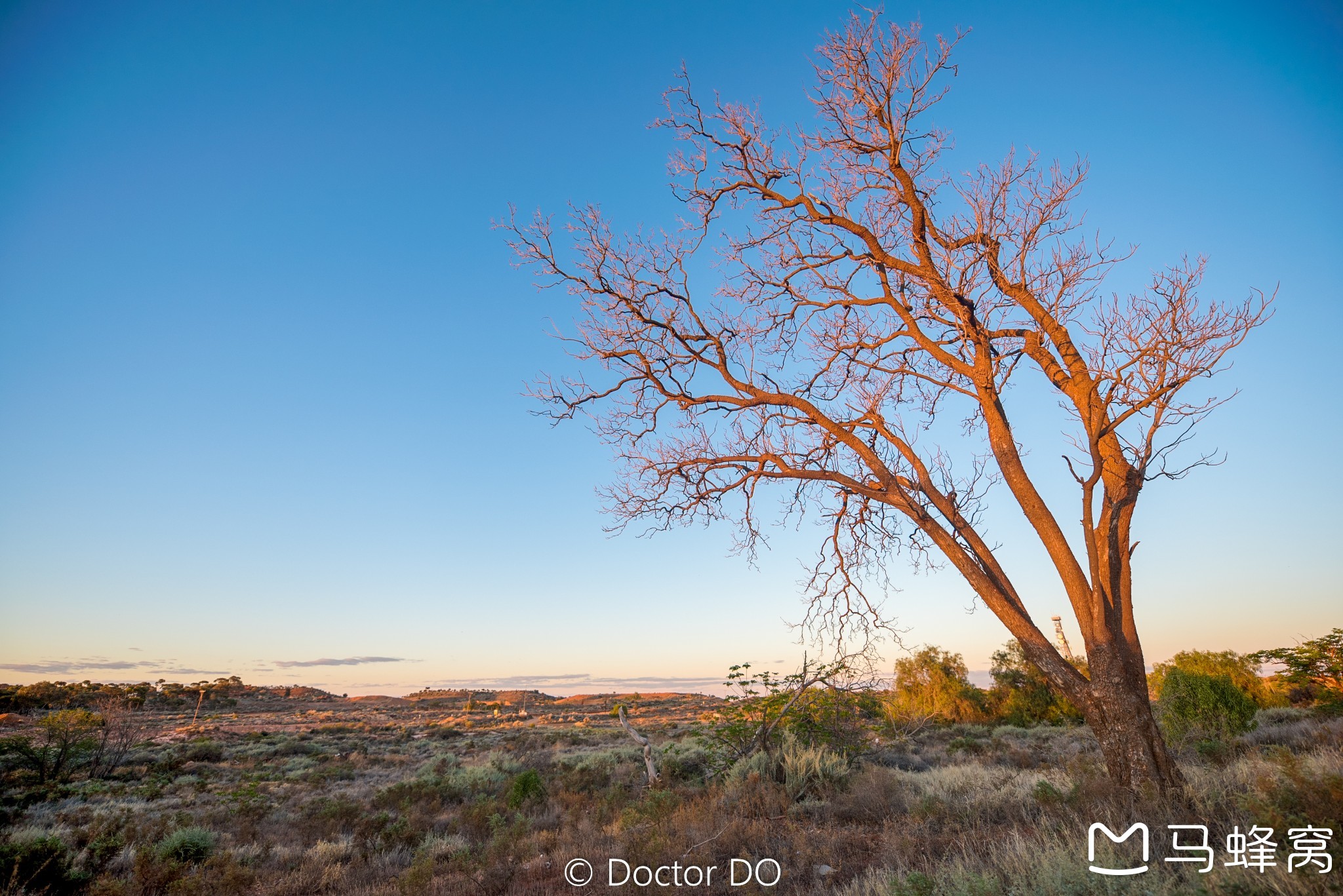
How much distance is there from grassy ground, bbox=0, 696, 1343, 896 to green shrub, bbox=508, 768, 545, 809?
0.12ft

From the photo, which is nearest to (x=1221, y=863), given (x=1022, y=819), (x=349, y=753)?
(x=1022, y=819)

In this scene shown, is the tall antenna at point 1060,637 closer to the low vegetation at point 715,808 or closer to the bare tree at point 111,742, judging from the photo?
the low vegetation at point 715,808

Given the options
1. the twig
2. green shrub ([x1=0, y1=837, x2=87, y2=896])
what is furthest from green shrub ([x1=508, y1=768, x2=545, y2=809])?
green shrub ([x1=0, y1=837, x2=87, y2=896])

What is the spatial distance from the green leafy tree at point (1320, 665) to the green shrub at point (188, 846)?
85.6 feet

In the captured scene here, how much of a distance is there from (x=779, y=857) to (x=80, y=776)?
20.9 meters

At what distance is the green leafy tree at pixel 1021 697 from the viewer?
2478cm

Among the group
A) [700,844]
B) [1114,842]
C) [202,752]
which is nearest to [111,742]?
[202,752]

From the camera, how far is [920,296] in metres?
7.71

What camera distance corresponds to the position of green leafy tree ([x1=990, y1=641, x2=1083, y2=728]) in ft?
81.3

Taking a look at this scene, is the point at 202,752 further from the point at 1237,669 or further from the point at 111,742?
the point at 1237,669

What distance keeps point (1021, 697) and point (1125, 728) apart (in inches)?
987

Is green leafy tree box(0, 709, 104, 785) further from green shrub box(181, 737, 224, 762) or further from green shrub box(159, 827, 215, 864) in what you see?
green shrub box(159, 827, 215, 864)

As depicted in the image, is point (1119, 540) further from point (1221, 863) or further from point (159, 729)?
point (159, 729)

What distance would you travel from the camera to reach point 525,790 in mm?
11234
